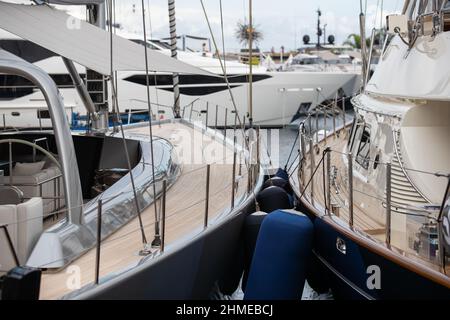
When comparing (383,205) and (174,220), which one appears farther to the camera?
(174,220)

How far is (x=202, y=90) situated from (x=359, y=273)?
1829cm

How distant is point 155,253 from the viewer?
15.5 ft

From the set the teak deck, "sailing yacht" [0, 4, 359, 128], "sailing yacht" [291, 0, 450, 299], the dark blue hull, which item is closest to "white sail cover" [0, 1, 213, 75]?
the teak deck

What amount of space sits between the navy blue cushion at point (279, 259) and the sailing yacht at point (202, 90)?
15017mm

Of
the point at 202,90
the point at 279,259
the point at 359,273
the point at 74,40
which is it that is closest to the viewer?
the point at 359,273

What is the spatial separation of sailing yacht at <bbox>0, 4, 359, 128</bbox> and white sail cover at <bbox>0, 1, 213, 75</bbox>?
14.3 metres

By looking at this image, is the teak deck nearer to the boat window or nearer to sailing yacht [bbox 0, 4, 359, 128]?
the boat window

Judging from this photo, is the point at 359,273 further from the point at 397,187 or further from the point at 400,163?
the point at 400,163

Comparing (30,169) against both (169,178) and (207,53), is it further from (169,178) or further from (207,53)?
(207,53)

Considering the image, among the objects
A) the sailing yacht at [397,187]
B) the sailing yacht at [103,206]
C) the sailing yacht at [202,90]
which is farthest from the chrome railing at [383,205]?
the sailing yacht at [202,90]

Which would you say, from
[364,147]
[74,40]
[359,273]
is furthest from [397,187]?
[74,40]

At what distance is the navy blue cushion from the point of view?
5.56 metres

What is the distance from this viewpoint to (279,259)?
5.55m

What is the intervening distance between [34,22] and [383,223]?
3546mm
